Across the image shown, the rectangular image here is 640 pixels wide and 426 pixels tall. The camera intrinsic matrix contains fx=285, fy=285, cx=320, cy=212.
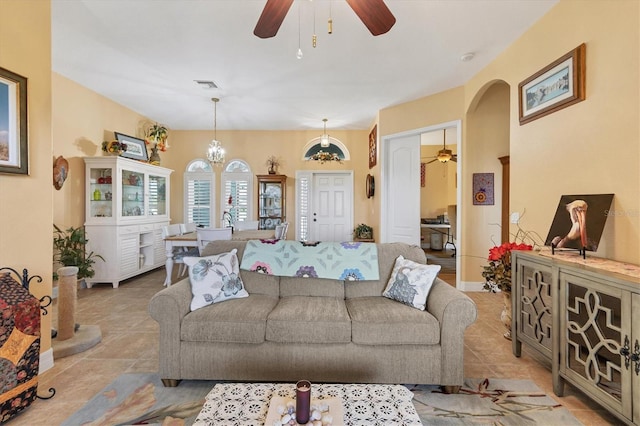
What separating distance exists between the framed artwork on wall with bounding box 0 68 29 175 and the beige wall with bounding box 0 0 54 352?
4cm

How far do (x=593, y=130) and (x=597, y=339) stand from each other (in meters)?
1.45

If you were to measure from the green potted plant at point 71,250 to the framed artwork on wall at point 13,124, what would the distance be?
2.07m

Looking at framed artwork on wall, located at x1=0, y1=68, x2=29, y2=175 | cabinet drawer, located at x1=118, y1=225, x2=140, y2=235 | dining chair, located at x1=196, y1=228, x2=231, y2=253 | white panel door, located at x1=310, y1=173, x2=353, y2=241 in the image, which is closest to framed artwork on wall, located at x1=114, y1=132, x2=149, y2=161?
cabinet drawer, located at x1=118, y1=225, x2=140, y2=235

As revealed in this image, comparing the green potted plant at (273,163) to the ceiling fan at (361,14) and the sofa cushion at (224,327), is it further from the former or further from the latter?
the sofa cushion at (224,327)

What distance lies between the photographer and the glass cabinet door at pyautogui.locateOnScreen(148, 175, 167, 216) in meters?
4.96

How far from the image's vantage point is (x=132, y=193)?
4523mm

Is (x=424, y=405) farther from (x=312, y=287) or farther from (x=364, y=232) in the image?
(x=364, y=232)

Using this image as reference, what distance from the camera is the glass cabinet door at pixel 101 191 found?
416 cm

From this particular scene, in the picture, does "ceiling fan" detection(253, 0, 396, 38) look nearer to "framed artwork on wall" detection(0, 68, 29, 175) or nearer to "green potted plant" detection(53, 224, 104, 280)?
"framed artwork on wall" detection(0, 68, 29, 175)

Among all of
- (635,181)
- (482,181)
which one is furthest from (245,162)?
(635,181)

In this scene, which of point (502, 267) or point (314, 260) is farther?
point (502, 267)

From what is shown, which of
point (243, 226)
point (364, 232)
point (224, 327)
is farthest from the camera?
point (364, 232)

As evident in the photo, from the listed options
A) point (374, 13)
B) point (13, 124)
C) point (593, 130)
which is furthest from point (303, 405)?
point (593, 130)

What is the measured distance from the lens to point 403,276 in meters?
2.20
